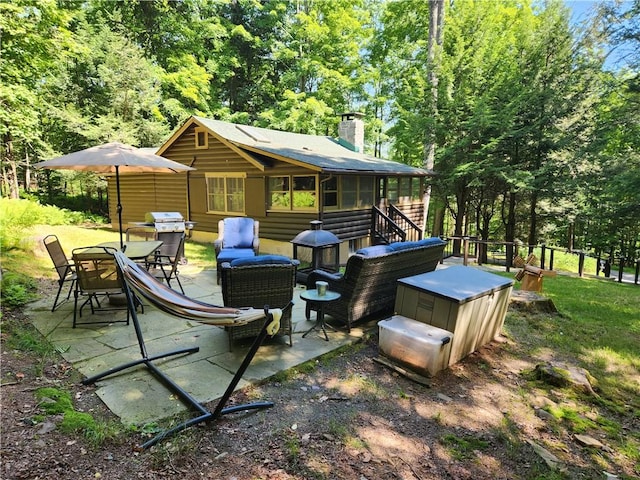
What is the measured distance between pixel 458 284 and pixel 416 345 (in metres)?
0.94

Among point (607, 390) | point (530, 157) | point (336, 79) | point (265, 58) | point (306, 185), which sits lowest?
point (607, 390)

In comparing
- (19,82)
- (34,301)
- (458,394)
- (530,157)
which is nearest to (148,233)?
(34,301)

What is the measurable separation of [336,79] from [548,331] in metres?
17.0

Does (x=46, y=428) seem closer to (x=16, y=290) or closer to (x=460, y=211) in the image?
(x=16, y=290)

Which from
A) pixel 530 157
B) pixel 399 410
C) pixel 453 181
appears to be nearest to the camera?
pixel 399 410

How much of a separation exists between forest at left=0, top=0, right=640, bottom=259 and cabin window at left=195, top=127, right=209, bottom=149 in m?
4.42

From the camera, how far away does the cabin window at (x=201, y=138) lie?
1159cm

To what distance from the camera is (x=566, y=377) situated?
363cm

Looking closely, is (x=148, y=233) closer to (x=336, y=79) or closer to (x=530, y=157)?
(x=530, y=157)

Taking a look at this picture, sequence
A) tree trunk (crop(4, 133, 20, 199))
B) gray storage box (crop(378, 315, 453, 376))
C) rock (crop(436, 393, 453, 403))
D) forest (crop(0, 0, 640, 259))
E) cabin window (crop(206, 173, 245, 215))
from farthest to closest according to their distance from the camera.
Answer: tree trunk (crop(4, 133, 20, 199)), cabin window (crop(206, 173, 245, 215)), forest (crop(0, 0, 640, 259)), gray storage box (crop(378, 315, 453, 376)), rock (crop(436, 393, 453, 403))

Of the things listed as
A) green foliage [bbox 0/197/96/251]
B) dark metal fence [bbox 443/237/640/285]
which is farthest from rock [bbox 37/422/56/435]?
dark metal fence [bbox 443/237/640/285]

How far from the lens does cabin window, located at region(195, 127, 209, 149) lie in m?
11.6

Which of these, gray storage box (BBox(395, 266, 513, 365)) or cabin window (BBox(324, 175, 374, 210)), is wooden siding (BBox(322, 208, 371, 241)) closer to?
cabin window (BBox(324, 175, 374, 210))

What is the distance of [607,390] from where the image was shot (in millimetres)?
3729
